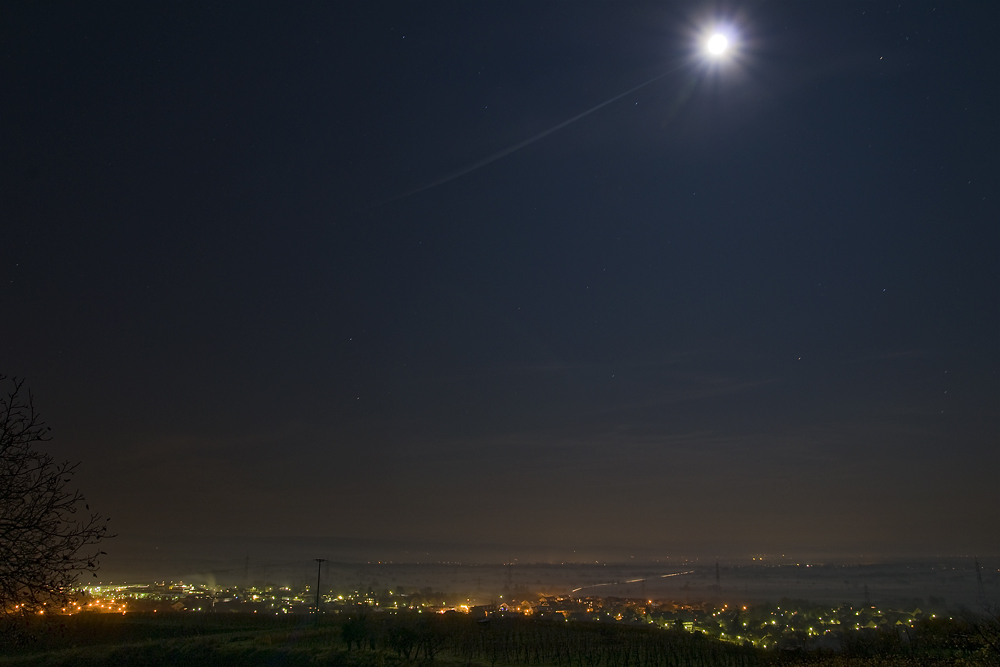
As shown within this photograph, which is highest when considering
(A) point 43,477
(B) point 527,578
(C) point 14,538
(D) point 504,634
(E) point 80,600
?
(A) point 43,477

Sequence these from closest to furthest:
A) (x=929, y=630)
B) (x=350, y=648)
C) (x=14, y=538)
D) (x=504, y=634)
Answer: (x=14, y=538) < (x=350, y=648) < (x=929, y=630) < (x=504, y=634)

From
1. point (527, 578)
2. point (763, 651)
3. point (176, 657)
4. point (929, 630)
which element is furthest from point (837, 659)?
point (527, 578)

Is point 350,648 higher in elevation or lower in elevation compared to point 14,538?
lower

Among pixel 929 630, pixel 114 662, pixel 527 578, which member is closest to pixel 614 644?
pixel 929 630

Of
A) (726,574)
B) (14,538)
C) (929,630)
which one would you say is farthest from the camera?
(726,574)

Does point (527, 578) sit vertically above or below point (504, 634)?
below

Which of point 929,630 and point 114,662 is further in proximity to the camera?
point 929,630

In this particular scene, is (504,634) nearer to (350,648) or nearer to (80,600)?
(350,648)

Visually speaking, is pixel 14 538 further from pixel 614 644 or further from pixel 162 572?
pixel 162 572

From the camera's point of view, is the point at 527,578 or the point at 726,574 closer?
the point at 726,574
